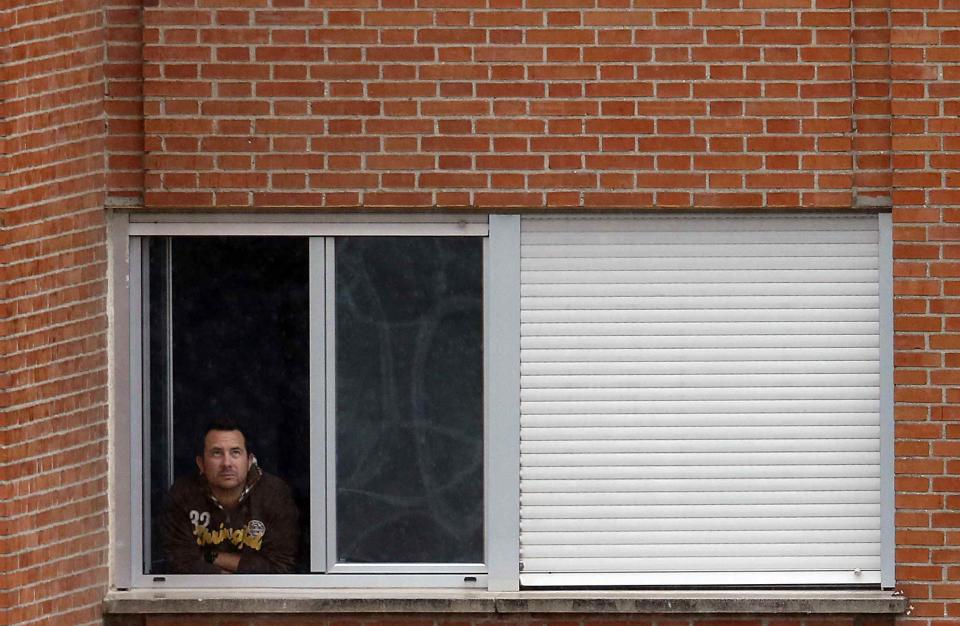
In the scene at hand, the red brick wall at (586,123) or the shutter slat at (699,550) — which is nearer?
the red brick wall at (586,123)

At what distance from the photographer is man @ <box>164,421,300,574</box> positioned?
650cm

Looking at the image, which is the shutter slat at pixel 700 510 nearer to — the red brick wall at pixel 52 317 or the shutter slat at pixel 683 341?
the shutter slat at pixel 683 341

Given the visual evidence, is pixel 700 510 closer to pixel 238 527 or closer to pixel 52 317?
pixel 238 527

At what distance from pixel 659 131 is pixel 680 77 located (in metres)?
0.26

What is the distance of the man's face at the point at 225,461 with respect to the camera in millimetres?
6512

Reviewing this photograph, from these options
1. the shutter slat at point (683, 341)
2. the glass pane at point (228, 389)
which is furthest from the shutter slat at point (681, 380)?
the glass pane at point (228, 389)

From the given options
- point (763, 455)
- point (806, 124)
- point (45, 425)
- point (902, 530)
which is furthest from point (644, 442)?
point (45, 425)

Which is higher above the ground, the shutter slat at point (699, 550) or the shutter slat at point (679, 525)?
the shutter slat at point (679, 525)

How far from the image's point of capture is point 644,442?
6.46 meters

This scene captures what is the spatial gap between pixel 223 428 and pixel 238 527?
47 centimetres

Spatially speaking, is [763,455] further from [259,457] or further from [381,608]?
[259,457]

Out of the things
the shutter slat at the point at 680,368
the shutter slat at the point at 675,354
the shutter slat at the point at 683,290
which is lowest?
the shutter slat at the point at 680,368

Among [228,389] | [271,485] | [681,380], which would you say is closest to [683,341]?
[681,380]

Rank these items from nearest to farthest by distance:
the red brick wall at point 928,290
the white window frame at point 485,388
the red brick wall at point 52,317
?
the red brick wall at point 52,317 → the red brick wall at point 928,290 → the white window frame at point 485,388
